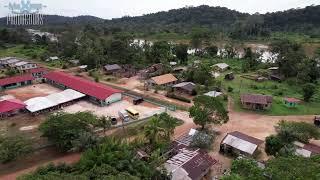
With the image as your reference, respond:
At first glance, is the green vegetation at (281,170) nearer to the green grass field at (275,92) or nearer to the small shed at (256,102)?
the small shed at (256,102)

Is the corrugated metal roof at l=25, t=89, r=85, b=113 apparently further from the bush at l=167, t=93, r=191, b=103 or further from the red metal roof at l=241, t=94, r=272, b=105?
the red metal roof at l=241, t=94, r=272, b=105

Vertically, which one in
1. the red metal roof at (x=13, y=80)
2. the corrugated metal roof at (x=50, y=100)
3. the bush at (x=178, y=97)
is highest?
the red metal roof at (x=13, y=80)

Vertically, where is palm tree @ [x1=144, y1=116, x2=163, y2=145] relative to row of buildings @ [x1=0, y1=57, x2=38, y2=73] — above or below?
below

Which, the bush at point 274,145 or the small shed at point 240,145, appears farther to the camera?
the small shed at point 240,145

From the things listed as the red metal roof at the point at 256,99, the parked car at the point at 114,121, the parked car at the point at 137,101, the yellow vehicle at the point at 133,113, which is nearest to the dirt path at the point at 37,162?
the parked car at the point at 114,121

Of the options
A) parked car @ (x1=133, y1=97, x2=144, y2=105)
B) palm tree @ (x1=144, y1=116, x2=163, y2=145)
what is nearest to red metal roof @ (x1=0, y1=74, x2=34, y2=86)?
parked car @ (x1=133, y1=97, x2=144, y2=105)
